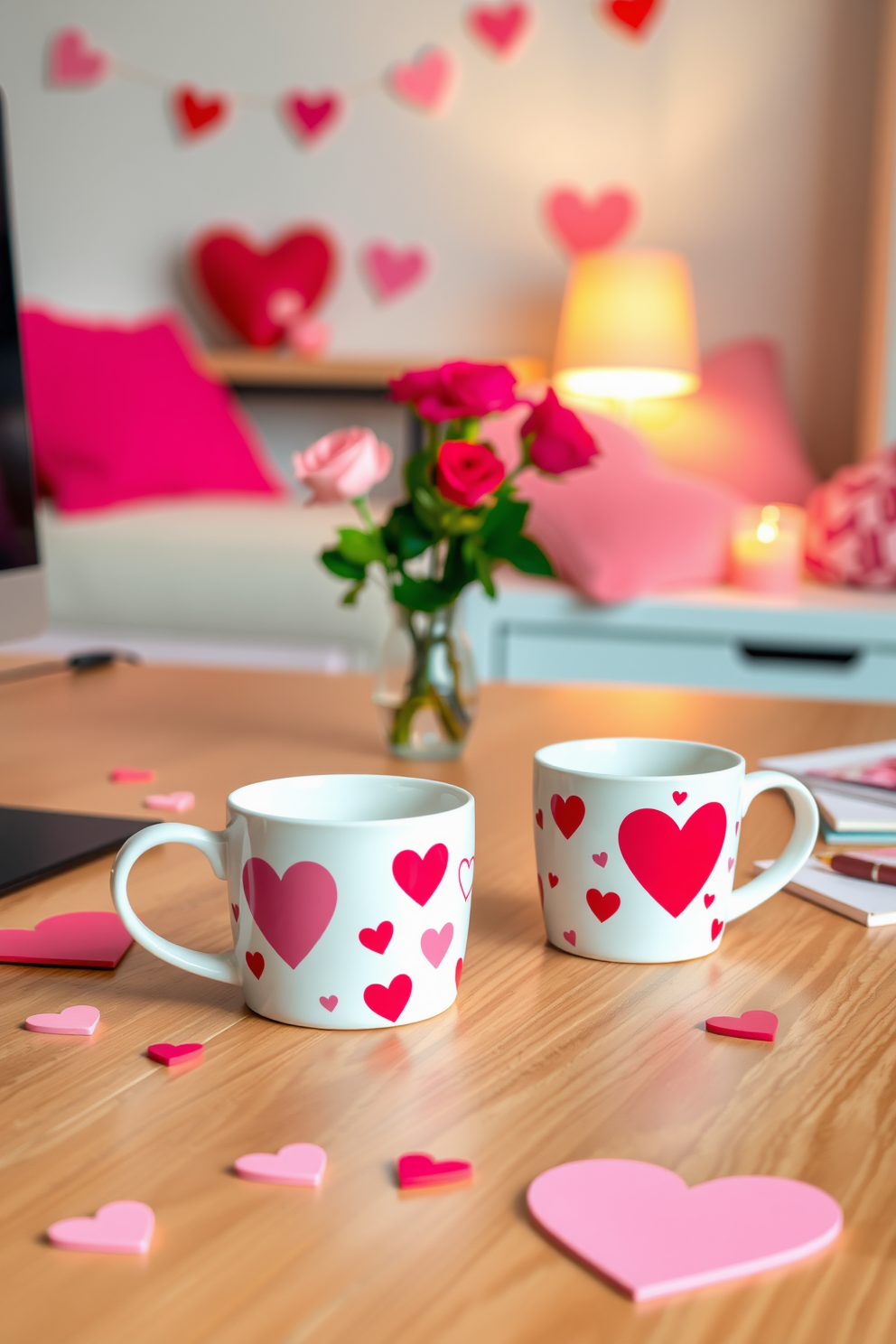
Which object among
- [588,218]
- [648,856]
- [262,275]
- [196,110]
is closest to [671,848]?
[648,856]

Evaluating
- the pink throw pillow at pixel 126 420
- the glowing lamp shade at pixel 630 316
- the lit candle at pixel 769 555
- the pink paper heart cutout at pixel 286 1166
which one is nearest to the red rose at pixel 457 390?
the pink paper heart cutout at pixel 286 1166

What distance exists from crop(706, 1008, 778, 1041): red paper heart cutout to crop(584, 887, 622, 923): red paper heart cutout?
6 cm

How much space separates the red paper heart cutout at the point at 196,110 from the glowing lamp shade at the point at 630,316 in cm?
111

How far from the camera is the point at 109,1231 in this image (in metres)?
0.31

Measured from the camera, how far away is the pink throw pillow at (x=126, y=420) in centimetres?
261

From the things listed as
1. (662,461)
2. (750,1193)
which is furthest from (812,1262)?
(662,461)

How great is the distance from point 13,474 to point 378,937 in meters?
0.48

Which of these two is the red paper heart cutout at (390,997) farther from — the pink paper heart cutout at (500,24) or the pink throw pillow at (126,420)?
the pink paper heart cutout at (500,24)

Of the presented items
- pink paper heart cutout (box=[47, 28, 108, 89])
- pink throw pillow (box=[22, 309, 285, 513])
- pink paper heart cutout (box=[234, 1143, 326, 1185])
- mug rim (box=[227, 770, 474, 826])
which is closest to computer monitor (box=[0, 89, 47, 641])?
mug rim (box=[227, 770, 474, 826])

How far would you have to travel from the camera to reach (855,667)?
197 cm

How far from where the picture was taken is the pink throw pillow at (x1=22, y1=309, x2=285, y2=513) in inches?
103

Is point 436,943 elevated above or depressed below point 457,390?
below

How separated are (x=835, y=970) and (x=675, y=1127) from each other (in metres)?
0.16

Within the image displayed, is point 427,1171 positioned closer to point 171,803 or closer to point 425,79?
point 171,803
